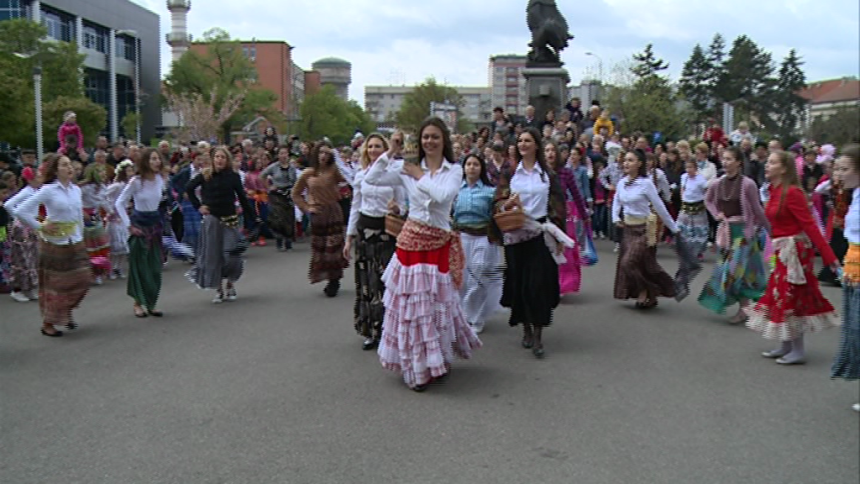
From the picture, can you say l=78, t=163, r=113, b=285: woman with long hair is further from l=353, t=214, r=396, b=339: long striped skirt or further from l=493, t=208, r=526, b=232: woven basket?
l=493, t=208, r=526, b=232: woven basket

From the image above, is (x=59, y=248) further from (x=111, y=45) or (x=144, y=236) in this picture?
(x=111, y=45)

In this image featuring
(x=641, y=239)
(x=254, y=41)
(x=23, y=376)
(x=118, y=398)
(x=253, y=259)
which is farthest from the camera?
(x=254, y=41)

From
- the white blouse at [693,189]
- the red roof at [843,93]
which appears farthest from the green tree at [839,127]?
the white blouse at [693,189]

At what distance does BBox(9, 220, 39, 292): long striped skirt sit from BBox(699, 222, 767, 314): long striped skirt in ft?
28.4

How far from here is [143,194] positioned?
1043cm

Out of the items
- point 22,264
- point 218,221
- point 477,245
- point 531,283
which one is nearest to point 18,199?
point 218,221

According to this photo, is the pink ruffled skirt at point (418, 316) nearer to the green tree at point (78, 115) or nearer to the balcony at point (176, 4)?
the green tree at point (78, 115)

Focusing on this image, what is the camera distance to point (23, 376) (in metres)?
7.51

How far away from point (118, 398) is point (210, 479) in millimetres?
2038

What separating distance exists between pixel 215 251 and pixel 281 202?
6534mm

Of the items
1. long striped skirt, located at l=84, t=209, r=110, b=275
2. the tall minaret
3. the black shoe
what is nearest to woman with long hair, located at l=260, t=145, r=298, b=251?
long striped skirt, located at l=84, t=209, r=110, b=275

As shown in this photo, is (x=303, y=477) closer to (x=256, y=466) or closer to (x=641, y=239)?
(x=256, y=466)

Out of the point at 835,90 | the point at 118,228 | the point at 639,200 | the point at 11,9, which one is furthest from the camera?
the point at 835,90

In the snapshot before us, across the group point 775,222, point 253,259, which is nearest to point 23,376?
point 775,222
